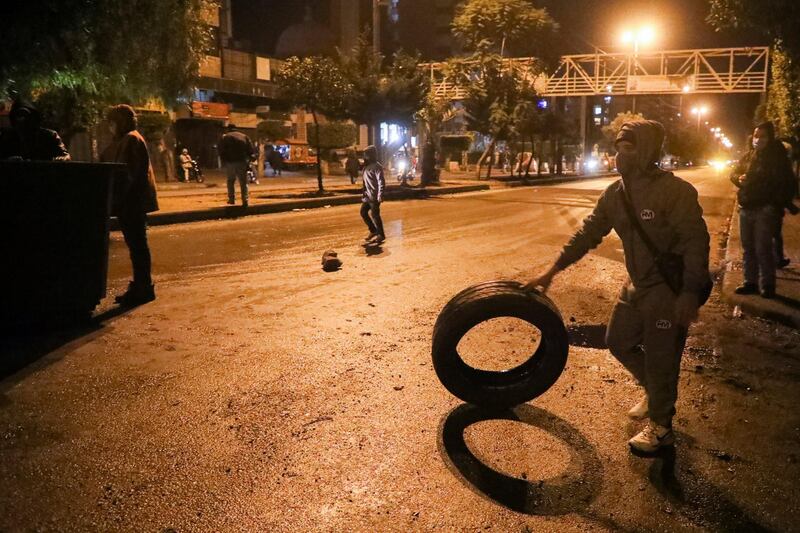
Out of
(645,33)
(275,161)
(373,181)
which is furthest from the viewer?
(645,33)

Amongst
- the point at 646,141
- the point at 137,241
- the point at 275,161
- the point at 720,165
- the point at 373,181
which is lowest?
the point at 137,241

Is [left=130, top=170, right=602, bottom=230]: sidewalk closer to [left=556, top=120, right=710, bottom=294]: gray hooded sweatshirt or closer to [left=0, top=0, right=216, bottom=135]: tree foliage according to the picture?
[left=0, top=0, right=216, bottom=135]: tree foliage

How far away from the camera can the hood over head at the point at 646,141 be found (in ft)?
11.3

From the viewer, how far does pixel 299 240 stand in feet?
37.4

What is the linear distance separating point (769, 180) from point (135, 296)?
6.48 m

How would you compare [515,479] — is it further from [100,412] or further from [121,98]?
[121,98]

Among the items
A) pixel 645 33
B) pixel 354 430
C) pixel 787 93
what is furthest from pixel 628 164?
pixel 645 33

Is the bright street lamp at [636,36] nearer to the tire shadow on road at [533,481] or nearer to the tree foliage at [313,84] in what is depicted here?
the tree foliage at [313,84]

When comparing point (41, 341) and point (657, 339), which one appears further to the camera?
point (41, 341)

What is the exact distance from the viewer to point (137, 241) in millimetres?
6688

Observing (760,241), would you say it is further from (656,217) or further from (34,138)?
(34,138)

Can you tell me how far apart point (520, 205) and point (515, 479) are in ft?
53.6

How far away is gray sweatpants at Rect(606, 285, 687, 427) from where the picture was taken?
11.4 ft

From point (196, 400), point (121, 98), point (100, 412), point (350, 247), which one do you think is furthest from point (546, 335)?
point (121, 98)
